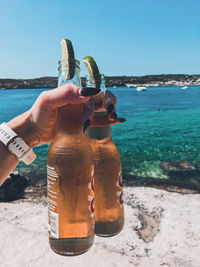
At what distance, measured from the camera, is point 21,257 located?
13.5ft

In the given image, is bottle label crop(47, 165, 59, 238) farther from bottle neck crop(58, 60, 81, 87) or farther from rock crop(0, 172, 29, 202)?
rock crop(0, 172, 29, 202)

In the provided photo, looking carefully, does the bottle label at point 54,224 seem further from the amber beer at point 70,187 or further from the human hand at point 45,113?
the human hand at point 45,113

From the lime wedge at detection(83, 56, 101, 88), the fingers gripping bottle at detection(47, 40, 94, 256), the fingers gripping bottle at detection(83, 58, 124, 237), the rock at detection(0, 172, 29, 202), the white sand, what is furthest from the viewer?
the rock at detection(0, 172, 29, 202)

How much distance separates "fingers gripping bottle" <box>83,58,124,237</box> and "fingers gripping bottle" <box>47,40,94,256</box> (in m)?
0.18

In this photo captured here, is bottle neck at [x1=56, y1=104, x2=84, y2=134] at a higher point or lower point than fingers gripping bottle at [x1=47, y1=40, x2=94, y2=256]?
higher

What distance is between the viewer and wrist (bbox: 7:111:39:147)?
161cm

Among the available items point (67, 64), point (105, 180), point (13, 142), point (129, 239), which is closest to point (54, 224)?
point (105, 180)

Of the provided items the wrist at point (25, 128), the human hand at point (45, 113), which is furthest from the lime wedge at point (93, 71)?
the wrist at point (25, 128)

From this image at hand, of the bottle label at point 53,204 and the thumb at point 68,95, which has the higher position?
the thumb at point 68,95

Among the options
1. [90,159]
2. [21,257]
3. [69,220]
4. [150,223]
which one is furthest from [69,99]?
[150,223]

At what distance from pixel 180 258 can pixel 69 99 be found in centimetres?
403

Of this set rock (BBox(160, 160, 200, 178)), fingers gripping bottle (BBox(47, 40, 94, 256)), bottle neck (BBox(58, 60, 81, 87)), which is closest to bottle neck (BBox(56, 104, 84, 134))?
fingers gripping bottle (BBox(47, 40, 94, 256))

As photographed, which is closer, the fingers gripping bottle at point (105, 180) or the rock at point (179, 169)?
the fingers gripping bottle at point (105, 180)

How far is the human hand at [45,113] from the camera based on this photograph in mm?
1271
